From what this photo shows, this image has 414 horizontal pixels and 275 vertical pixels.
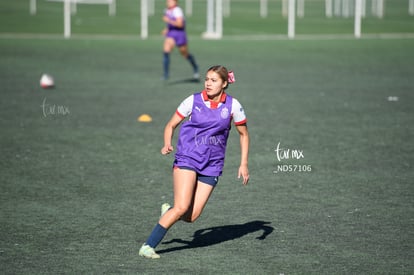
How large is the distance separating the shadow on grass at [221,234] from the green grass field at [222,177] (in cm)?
1

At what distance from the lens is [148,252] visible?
783cm

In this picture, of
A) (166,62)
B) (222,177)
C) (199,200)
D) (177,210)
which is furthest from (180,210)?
(166,62)

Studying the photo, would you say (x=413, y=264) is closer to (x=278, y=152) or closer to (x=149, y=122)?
(x=278, y=152)

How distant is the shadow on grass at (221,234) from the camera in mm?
8422

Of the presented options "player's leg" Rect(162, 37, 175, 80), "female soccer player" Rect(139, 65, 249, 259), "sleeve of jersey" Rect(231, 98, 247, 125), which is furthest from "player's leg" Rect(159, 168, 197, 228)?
"player's leg" Rect(162, 37, 175, 80)

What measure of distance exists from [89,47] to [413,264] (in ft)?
85.3

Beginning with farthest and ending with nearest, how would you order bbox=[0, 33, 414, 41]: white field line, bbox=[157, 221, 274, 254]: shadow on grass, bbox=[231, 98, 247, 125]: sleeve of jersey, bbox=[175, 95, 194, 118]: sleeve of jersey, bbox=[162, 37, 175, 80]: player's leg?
1. bbox=[0, 33, 414, 41]: white field line
2. bbox=[162, 37, 175, 80]: player's leg
3. bbox=[157, 221, 274, 254]: shadow on grass
4. bbox=[231, 98, 247, 125]: sleeve of jersey
5. bbox=[175, 95, 194, 118]: sleeve of jersey

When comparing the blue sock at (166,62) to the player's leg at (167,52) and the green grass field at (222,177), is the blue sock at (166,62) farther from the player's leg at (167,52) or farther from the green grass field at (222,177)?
the green grass field at (222,177)

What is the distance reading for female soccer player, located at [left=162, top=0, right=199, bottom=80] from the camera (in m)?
22.5

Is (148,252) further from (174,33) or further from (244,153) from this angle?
(174,33)

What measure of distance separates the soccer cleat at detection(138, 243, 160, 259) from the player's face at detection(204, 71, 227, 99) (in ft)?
4.99

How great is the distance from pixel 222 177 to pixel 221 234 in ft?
9.98

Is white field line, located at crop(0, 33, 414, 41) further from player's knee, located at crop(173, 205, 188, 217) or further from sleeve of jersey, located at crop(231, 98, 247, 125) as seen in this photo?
player's knee, located at crop(173, 205, 188, 217)
